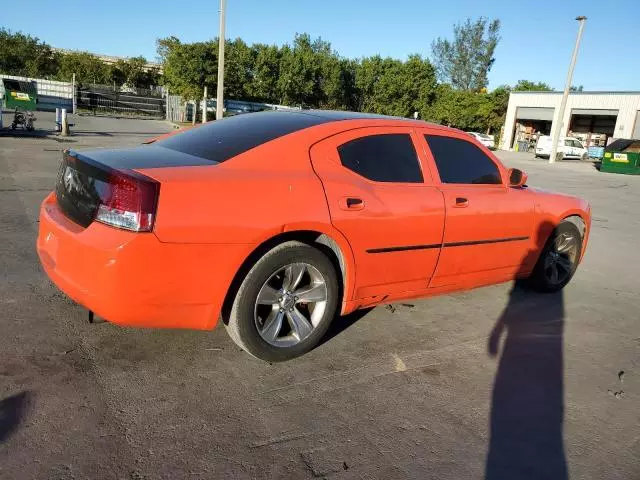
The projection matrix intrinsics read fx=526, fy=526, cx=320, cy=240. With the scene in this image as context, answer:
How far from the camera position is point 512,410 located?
301 centimetres

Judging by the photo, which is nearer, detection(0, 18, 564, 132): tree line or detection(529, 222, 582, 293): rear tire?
detection(529, 222, 582, 293): rear tire

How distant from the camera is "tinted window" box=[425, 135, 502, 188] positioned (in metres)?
4.05

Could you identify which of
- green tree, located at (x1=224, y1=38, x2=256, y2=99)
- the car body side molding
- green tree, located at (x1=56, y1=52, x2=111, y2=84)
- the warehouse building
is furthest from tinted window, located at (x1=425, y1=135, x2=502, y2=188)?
green tree, located at (x1=56, y1=52, x2=111, y2=84)

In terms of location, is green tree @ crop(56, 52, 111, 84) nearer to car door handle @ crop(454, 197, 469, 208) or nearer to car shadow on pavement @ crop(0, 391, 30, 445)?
car door handle @ crop(454, 197, 469, 208)

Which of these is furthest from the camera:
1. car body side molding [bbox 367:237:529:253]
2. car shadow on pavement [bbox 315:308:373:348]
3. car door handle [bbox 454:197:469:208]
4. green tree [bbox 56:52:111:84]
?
green tree [bbox 56:52:111:84]

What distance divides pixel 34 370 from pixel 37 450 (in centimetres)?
76

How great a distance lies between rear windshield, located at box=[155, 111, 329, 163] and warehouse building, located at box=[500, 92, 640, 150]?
126 feet

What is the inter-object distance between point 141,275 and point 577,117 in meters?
54.6

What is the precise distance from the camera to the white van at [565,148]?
37250mm

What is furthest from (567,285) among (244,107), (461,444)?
(244,107)

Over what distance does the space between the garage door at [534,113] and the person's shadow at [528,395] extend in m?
44.3

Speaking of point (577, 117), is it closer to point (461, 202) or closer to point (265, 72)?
point (265, 72)

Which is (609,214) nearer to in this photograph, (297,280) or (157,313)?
(297,280)

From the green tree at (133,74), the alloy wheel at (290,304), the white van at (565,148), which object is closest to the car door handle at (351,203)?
the alloy wheel at (290,304)
